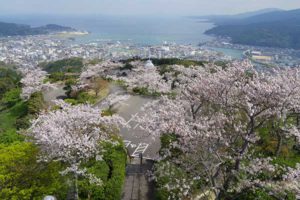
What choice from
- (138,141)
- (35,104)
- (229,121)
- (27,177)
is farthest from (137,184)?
(35,104)

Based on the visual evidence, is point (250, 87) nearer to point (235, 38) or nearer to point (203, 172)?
point (203, 172)

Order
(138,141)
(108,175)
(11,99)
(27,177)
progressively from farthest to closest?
(11,99), (138,141), (108,175), (27,177)

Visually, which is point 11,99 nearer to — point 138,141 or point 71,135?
point 138,141

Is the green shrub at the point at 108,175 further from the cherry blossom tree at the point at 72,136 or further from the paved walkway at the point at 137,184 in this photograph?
the paved walkway at the point at 137,184

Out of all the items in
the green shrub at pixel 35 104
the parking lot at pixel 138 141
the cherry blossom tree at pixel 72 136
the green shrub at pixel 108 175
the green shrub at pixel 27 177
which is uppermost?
the cherry blossom tree at pixel 72 136

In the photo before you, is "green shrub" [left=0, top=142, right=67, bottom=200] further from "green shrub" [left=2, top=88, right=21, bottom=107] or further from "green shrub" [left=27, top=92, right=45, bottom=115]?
"green shrub" [left=2, top=88, right=21, bottom=107]

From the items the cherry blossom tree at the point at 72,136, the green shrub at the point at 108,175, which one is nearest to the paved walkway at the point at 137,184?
the green shrub at the point at 108,175
